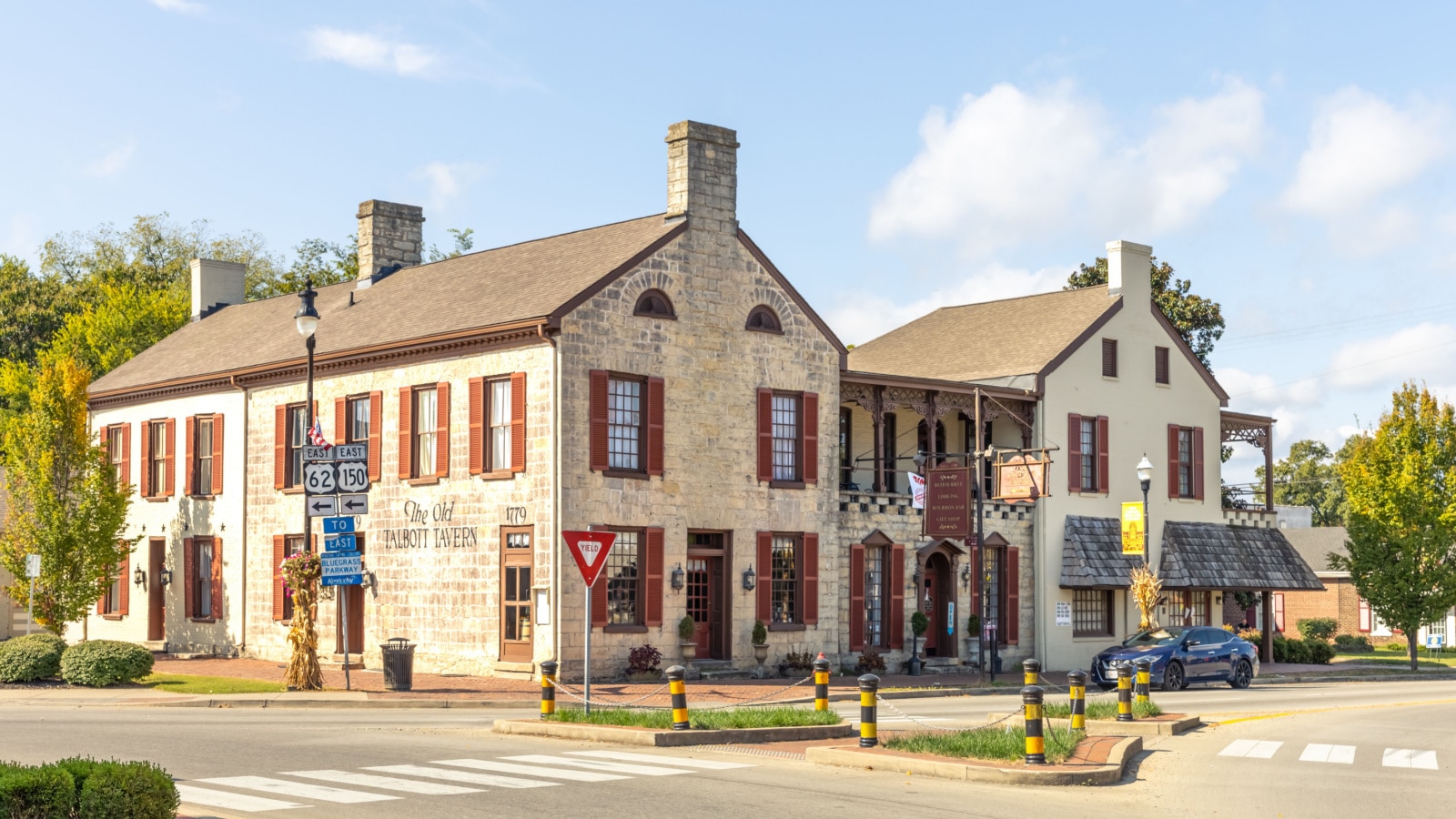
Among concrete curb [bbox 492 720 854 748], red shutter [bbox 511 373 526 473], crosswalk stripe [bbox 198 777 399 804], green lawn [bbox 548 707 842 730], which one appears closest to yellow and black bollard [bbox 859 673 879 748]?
concrete curb [bbox 492 720 854 748]

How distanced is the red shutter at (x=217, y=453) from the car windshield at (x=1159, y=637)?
21920 millimetres

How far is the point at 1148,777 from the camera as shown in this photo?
17.0m

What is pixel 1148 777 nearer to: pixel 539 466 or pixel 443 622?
pixel 539 466

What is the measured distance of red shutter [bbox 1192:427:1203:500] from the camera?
44.8 meters

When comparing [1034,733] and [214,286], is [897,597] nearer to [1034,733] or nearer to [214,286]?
[1034,733]

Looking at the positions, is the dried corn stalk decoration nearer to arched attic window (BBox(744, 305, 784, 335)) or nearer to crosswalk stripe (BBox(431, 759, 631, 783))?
arched attic window (BBox(744, 305, 784, 335))

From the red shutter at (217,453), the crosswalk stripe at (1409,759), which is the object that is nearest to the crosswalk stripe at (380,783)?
the crosswalk stripe at (1409,759)

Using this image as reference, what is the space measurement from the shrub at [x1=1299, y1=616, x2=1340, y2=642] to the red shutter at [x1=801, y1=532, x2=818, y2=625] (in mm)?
34103

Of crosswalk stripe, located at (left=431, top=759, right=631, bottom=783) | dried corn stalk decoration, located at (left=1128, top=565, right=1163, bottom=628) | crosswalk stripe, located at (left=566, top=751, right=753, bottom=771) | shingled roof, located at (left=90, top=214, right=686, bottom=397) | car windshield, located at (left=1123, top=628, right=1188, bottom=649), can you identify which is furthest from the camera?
dried corn stalk decoration, located at (left=1128, top=565, right=1163, bottom=628)

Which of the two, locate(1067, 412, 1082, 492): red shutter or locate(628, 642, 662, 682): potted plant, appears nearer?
locate(628, 642, 662, 682): potted plant

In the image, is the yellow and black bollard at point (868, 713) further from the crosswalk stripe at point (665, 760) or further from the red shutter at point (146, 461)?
the red shutter at point (146, 461)

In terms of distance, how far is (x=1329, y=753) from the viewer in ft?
65.1

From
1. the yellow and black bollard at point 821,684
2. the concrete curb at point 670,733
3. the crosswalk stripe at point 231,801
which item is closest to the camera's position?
the crosswalk stripe at point 231,801

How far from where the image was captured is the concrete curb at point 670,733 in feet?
62.0
